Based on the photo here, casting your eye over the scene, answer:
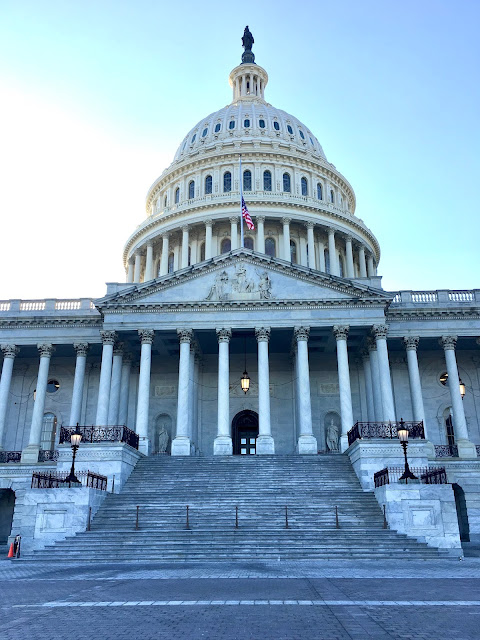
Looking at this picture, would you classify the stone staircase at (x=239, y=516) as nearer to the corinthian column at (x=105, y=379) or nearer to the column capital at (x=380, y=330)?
the corinthian column at (x=105, y=379)

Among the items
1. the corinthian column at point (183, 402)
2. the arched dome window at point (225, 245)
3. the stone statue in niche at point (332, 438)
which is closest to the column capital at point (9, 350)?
the corinthian column at point (183, 402)

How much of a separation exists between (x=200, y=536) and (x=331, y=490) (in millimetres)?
8799

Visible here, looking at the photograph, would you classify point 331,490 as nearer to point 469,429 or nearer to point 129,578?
point 129,578

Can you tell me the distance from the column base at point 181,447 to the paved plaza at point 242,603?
18.3 meters

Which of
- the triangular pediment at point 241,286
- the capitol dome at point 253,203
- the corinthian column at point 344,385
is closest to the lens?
the corinthian column at point 344,385

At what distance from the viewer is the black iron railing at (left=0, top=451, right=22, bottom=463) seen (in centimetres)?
4269

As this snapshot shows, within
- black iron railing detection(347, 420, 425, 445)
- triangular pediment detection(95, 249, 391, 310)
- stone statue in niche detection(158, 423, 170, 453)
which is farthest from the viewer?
stone statue in niche detection(158, 423, 170, 453)

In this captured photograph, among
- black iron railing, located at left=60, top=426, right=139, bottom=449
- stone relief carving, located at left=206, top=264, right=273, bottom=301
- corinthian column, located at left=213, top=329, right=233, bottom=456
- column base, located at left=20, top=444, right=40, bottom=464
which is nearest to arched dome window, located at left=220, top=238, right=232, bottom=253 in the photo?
stone relief carving, located at left=206, top=264, right=273, bottom=301

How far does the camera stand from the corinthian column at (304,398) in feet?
123

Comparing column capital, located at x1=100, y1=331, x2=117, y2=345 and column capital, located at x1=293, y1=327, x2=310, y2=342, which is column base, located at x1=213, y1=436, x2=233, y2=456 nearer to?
column capital, located at x1=293, y1=327, x2=310, y2=342

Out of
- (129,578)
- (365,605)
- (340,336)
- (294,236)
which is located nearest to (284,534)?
(129,578)

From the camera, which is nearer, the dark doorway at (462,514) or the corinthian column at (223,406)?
the dark doorway at (462,514)

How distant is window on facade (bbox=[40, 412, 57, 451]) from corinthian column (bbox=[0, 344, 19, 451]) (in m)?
4.37

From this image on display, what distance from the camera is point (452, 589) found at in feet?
45.9
